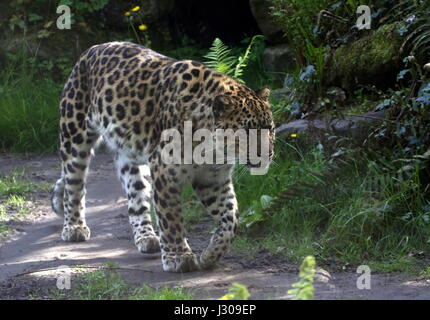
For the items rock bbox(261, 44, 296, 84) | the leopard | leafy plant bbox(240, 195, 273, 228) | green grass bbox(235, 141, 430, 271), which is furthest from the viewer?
rock bbox(261, 44, 296, 84)

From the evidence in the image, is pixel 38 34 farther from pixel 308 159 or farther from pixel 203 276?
pixel 203 276

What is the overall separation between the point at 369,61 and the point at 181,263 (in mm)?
3159

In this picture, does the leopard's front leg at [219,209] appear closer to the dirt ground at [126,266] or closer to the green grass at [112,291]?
the dirt ground at [126,266]

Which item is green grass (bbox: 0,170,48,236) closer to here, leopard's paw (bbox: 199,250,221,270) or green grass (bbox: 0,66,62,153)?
green grass (bbox: 0,66,62,153)

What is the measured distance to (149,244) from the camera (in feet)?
23.3

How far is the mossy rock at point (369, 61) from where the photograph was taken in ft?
26.7

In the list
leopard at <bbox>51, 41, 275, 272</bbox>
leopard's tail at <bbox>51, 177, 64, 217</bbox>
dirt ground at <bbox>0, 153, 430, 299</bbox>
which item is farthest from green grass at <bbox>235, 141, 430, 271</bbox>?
leopard's tail at <bbox>51, 177, 64, 217</bbox>

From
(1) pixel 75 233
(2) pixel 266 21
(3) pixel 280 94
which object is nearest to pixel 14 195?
(1) pixel 75 233

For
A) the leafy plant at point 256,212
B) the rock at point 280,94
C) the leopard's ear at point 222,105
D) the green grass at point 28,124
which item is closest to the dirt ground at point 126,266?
the leafy plant at point 256,212

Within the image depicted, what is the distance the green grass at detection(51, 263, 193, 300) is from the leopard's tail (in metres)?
1.72

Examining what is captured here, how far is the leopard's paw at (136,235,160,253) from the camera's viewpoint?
279 inches

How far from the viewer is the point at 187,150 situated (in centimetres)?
628

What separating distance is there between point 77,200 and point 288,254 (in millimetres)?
2021
